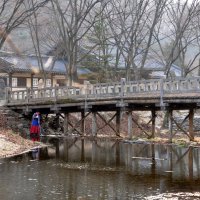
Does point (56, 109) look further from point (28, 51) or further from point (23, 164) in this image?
point (28, 51)

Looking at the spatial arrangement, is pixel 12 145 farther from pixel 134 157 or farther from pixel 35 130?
pixel 134 157

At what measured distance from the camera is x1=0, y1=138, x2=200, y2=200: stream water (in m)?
12.8

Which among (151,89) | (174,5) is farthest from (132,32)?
(151,89)

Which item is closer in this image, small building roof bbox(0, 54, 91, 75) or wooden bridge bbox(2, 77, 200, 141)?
wooden bridge bbox(2, 77, 200, 141)

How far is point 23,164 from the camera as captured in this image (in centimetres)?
1773

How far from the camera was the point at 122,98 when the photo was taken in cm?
2702

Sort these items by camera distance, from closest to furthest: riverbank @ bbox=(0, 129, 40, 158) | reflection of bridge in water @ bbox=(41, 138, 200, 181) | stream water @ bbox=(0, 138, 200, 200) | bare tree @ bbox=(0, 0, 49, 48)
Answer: stream water @ bbox=(0, 138, 200, 200) < reflection of bridge in water @ bbox=(41, 138, 200, 181) < riverbank @ bbox=(0, 129, 40, 158) < bare tree @ bbox=(0, 0, 49, 48)

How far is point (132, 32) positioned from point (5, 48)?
2193cm

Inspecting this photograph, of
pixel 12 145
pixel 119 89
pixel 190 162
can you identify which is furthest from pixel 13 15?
pixel 190 162

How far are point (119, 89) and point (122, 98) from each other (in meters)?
0.80

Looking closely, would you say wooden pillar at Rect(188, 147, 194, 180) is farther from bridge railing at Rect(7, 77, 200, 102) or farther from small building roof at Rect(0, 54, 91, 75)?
small building roof at Rect(0, 54, 91, 75)

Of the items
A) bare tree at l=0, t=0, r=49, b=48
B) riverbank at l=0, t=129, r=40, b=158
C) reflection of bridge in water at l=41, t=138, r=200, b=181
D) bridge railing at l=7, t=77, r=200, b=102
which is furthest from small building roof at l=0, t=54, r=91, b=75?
riverbank at l=0, t=129, r=40, b=158

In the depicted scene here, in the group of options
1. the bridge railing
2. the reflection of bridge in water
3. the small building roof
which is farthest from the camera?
the small building roof

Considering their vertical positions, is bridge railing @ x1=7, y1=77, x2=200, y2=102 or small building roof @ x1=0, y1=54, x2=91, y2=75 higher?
small building roof @ x1=0, y1=54, x2=91, y2=75
